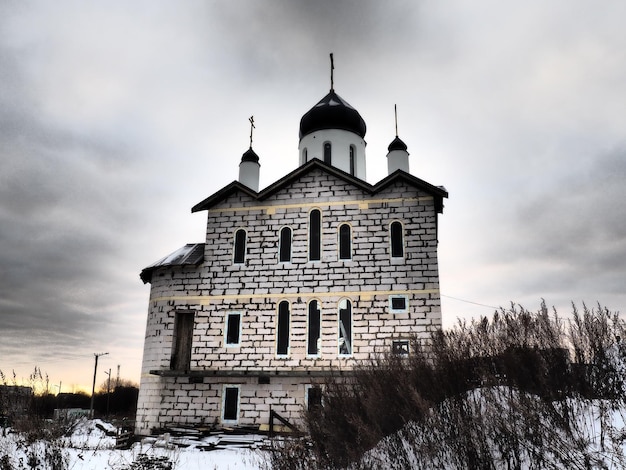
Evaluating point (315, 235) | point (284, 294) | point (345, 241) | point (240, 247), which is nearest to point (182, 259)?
point (240, 247)

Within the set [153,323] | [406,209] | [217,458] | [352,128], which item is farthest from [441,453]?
[352,128]

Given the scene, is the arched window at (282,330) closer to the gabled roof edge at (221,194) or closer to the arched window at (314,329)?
the arched window at (314,329)

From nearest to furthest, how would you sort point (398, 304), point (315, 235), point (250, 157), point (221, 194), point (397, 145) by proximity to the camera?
point (398, 304) < point (315, 235) < point (221, 194) < point (397, 145) < point (250, 157)

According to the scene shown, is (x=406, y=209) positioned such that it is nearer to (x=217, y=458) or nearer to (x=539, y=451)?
(x=217, y=458)

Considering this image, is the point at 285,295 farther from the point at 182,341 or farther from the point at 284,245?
the point at 182,341

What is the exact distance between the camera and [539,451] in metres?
7.12

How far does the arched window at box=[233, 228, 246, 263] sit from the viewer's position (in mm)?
19219

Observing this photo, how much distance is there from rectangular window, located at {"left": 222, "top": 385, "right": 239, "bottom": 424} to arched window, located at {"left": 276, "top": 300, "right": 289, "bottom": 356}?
198 centimetres

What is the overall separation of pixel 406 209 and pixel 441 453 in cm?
1171

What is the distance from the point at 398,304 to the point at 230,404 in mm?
6655

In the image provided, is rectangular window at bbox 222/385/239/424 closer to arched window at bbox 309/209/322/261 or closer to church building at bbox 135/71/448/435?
church building at bbox 135/71/448/435

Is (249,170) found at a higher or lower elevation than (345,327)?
higher

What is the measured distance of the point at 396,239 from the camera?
1836 centimetres

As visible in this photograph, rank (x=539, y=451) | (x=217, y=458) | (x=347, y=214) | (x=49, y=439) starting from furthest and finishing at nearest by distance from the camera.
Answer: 1. (x=347, y=214)
2. (x=217, y=458)
3. (x=49, y=439)
4. (x=539, y=451)
